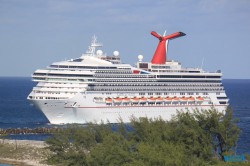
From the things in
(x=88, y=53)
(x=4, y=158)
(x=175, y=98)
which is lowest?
(x=4, y=158)

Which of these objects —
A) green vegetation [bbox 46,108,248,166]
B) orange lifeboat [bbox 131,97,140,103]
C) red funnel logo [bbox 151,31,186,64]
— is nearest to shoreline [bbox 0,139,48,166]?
green vegetation [bbox 46,108,248,166]

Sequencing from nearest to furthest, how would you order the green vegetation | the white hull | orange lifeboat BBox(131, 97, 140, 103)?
the green vegetation → the white hull → orange lifeboat BBox(131, 97, 140, 103)

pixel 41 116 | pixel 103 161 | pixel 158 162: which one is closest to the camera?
pixel 158 162

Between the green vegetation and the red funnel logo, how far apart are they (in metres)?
47.0

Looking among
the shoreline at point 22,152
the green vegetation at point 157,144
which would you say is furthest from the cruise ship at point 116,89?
the green vegetation at point 157,144

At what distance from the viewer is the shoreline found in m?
62.7

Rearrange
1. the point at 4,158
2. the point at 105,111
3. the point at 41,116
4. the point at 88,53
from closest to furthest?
the point at 4,158, the point at 105,111, the point at 88,53, the point at 41,116

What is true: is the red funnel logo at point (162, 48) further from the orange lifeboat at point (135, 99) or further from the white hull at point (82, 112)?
the white hull at point (82, 112)

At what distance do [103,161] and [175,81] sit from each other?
159ft

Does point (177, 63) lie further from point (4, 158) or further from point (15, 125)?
point (4, 158)

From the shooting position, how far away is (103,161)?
50.3m

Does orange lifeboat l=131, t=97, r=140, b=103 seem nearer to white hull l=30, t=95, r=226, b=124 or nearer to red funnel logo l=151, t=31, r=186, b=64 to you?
white hull l=30, t=95, r=226, b=124

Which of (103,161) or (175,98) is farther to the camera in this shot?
(175,98)

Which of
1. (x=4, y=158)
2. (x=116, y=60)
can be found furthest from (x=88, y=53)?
(x=4, y=158)
